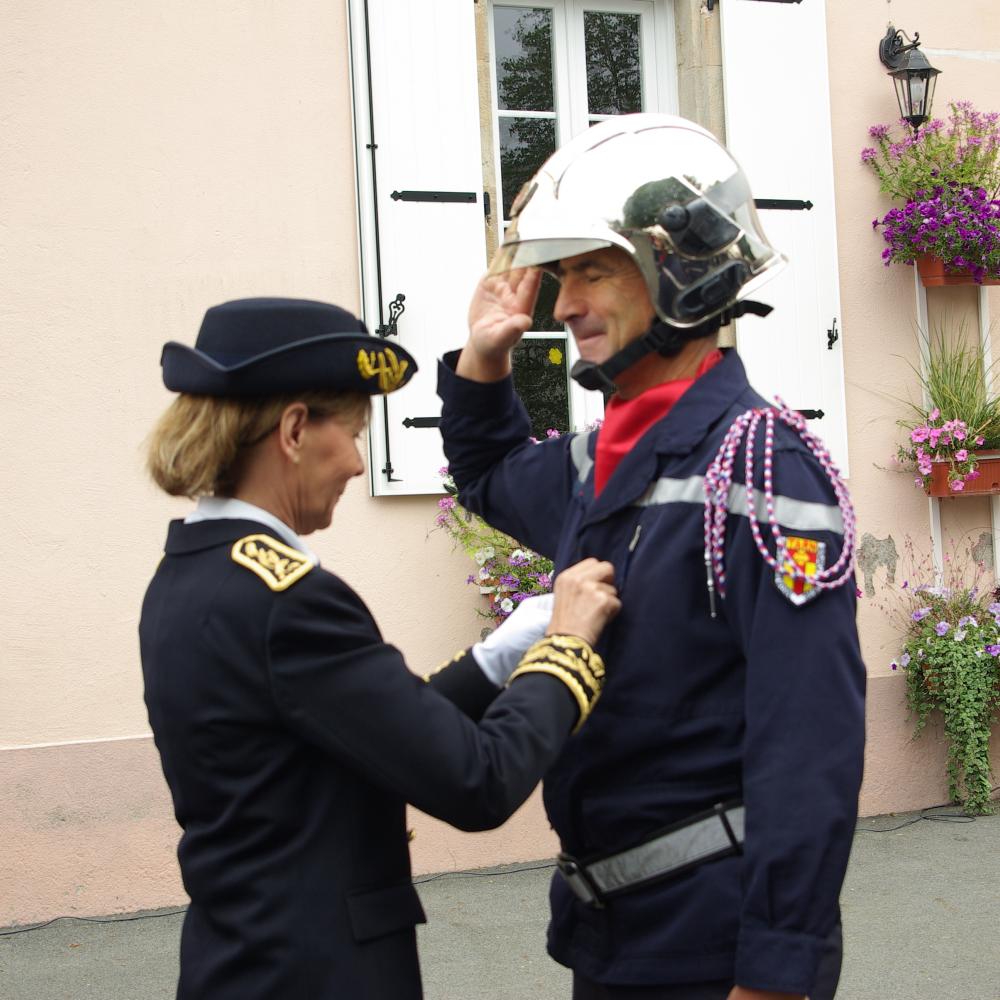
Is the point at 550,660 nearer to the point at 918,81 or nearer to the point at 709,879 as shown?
the point at 709,879

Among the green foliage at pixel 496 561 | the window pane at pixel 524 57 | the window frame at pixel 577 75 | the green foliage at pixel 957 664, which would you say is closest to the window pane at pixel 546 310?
the window frame at pixel 577 75

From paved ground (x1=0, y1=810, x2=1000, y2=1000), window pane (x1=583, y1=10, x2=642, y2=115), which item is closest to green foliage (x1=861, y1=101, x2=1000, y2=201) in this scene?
window pane (x1=583, y1=10, x2=642, y2=115)

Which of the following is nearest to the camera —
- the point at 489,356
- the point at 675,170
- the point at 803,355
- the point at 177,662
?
the point at 177,662

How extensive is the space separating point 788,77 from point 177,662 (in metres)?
4.72

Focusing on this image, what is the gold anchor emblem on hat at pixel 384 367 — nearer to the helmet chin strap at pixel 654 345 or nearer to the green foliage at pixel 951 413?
the helmet chin strap at pixel 654 345

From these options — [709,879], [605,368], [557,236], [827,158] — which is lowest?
[709,879]

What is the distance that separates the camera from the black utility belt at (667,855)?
1871 mm

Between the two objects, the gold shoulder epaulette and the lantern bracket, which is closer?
the gold shoulder epaulette

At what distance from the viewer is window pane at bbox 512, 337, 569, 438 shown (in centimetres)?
570

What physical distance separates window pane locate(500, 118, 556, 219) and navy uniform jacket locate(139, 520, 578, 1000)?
4.14 m

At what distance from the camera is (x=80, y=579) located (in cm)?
498

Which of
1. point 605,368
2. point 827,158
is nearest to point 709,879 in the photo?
point 605,368

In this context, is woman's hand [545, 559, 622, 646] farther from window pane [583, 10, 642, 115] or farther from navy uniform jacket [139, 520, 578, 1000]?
window pane [583, 10, 642, 115]

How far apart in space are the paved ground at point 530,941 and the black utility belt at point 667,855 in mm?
2326
